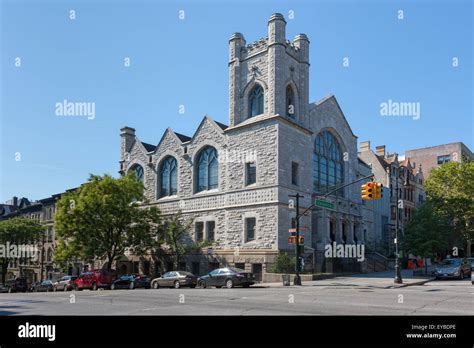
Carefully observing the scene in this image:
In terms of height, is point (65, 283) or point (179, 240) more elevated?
point (179, 240)

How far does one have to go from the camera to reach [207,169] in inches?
1631

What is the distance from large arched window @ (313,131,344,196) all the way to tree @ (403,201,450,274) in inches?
306

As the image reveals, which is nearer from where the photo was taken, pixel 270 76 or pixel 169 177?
pixel 270 76

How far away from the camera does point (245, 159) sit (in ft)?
124

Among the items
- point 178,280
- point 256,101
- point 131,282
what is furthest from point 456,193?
point 131,282

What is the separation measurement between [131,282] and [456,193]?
41.3 metres

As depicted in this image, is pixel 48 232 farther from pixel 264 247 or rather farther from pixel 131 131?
pixel 264 247

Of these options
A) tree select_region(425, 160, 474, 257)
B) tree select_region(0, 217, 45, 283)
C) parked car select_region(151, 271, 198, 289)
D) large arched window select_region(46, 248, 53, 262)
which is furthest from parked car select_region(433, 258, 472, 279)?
large arched window select_region(46, 248, 53, 262)

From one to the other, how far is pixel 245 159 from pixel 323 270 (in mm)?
11901

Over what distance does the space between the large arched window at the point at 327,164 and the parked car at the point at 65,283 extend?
2279cm

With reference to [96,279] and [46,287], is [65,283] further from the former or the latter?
[96,279]

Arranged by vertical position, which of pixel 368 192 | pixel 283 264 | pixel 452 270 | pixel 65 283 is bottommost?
pixel 65 283

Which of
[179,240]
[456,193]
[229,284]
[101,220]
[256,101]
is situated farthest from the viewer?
[456,193]

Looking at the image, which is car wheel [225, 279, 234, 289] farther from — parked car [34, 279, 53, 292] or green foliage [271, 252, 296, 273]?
parked car [34, 279, 53, 292]
